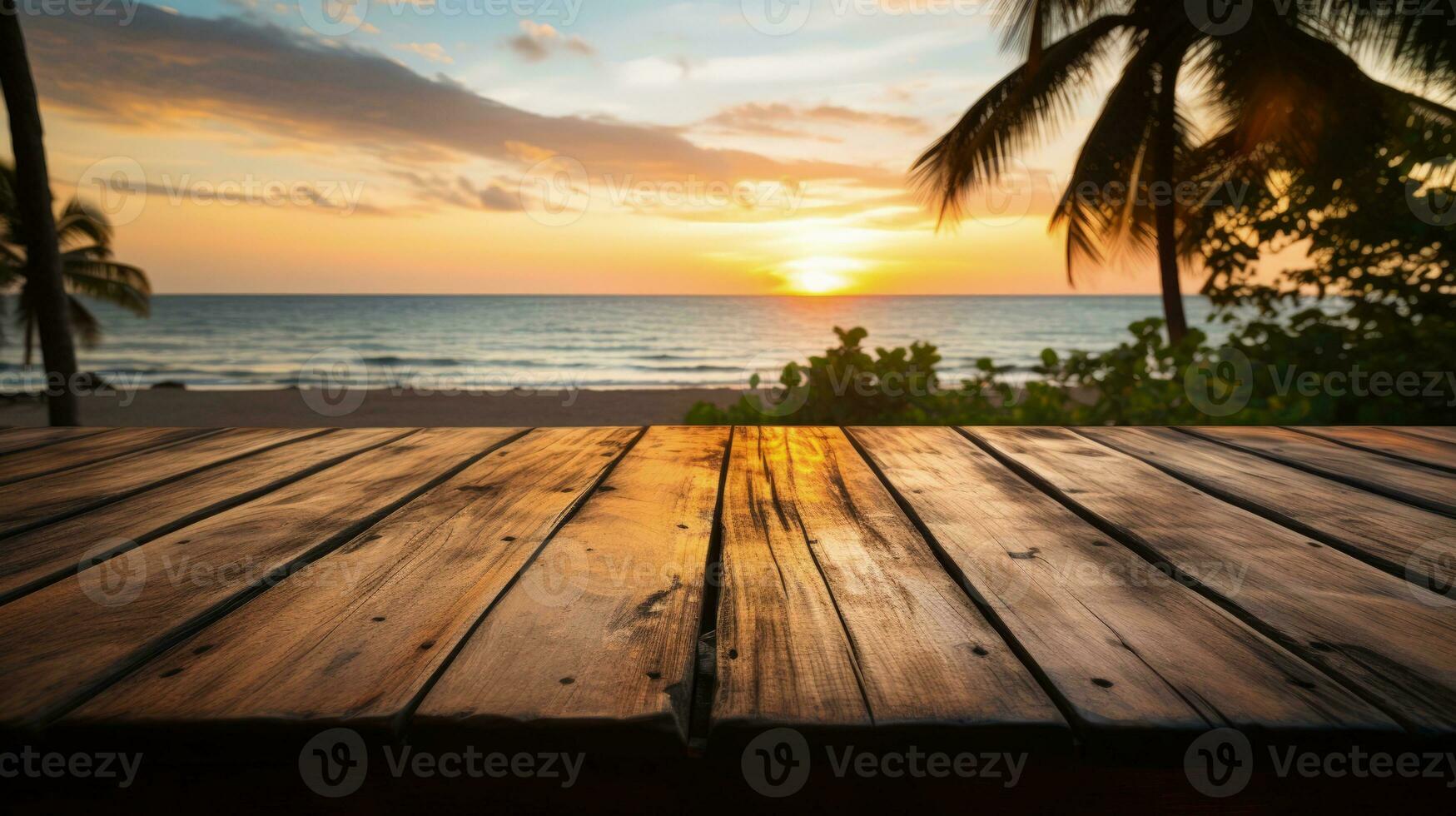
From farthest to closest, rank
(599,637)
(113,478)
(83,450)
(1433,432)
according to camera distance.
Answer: (1433,432)
(83,450)
(113,478)
(599,637)

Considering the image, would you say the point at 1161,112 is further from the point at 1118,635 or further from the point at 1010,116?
the point at 1118,635

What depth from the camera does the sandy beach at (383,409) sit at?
9141mm

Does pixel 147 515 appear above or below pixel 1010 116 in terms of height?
below

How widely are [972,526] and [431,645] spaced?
0.81 metres

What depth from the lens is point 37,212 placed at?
13.1ft

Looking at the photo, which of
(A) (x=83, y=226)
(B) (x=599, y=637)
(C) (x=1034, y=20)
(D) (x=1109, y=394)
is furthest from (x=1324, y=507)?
(A) (x=83, y=226)

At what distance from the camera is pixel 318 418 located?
962 centimetres

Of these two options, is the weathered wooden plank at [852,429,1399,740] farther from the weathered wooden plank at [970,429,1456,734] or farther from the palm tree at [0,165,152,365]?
the palm tree at [0,165,152,365]

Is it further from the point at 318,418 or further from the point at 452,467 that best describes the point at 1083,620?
the point at 318,418

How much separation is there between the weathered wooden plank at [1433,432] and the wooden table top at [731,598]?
0.48m

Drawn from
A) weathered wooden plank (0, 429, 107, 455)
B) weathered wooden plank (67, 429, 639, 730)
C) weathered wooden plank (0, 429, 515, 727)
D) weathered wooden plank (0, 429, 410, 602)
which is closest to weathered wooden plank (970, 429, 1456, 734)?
weathered wooden plank (67, 429, 639, 730)

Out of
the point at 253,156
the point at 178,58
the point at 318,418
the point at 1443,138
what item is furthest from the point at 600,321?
the point at 1443,138

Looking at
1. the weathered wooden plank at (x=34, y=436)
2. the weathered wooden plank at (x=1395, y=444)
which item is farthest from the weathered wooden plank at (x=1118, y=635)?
the weathered wooden plank at (x=34, y=436)

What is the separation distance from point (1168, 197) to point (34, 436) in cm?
723
